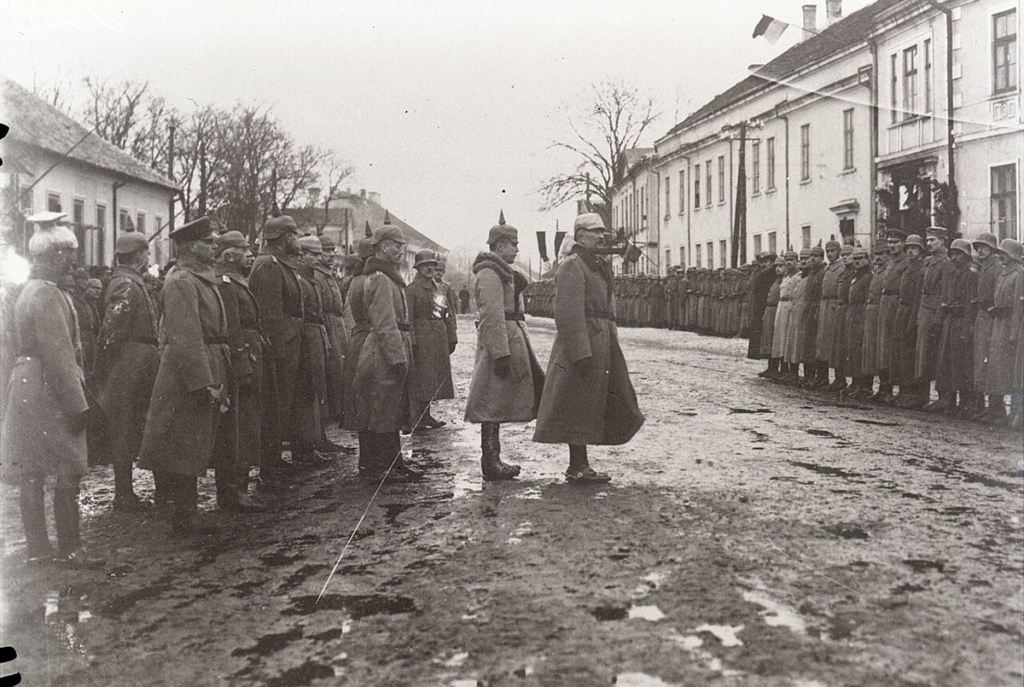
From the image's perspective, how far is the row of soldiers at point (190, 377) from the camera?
5.21 metres

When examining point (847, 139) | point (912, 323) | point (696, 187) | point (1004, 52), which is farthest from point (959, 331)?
point (696, 187)

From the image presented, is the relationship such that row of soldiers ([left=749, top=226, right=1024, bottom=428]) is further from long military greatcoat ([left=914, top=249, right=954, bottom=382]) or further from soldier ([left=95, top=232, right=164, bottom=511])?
soldier ([left=95, top=232, right=164, bottom=511])

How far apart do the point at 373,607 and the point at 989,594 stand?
108 inches

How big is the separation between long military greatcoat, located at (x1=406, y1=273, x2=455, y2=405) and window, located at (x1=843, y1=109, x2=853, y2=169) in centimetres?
1850

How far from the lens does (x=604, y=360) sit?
752 cm

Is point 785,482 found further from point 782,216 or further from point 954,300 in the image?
point 782,216

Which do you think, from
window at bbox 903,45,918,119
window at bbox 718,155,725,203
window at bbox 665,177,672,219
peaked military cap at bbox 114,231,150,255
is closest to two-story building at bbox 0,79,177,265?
peaked military cap at bbox 114,231,150,255

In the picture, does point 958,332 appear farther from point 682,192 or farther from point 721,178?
point 682,192

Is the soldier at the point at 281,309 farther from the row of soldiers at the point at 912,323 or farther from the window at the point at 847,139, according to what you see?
the window at the point at 847,139

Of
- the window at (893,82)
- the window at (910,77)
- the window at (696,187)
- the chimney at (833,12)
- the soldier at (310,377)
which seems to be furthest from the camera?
the window at (696,187)

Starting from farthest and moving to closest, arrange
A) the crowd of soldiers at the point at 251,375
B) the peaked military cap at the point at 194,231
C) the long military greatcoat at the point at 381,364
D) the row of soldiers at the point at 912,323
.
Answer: the row of soldiers at the point at 912,323 → the long military greatcoat at the point at 381,364 → the peaked military cap at the point at 194,231 → the crowd of soldiers at the point at 251,375

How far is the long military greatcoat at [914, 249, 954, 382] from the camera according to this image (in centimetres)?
1186

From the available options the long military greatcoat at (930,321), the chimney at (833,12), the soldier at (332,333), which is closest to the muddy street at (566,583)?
the soldier at (332,333)

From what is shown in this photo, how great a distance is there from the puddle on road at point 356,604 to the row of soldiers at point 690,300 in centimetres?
1886
